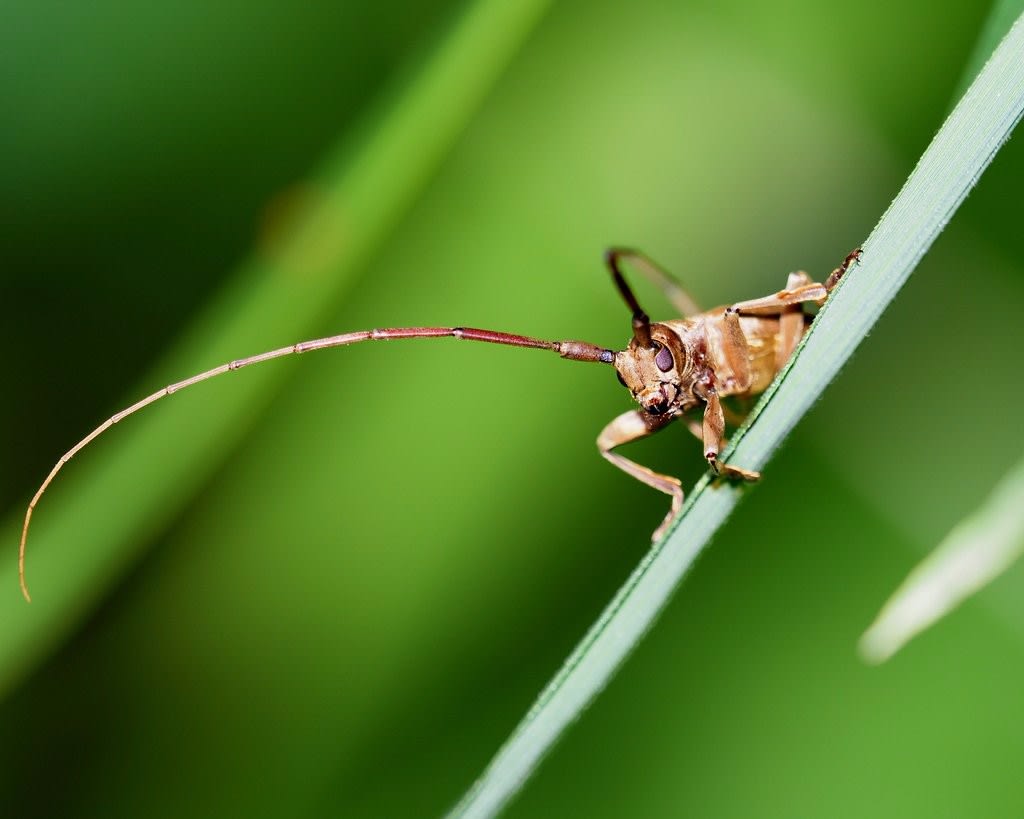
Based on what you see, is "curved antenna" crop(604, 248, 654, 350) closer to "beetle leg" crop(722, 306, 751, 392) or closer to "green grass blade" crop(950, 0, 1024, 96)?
"beetle leg" crop(722, 306, 751, 392)

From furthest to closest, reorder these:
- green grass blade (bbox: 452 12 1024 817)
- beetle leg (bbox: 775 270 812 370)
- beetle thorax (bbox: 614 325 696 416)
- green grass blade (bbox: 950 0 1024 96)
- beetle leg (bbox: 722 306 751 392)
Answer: beetle leg (bbox: 775 270 812 370) < beetle leg (bbox: 722 306 751 392) < beetle thorax (bbox: 614 325 696 416) < green grass blade (bbox: 950 0 1024 96) < green grass blade (bbox: 452 12 1024 817)

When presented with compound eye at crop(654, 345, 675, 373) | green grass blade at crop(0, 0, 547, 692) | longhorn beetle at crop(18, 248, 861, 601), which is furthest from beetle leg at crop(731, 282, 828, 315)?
green grass blade at crop(0, 0, 547, 692)

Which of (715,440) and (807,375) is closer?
(807,375)

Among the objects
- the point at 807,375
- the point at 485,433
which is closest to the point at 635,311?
the point at 807,375

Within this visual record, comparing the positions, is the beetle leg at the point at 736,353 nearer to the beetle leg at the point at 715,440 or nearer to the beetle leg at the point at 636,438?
the beetle leg at the point at 715,440

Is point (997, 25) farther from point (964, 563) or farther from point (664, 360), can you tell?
point (964, 563)

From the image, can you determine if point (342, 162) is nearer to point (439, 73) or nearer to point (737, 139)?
point (439, 73)
